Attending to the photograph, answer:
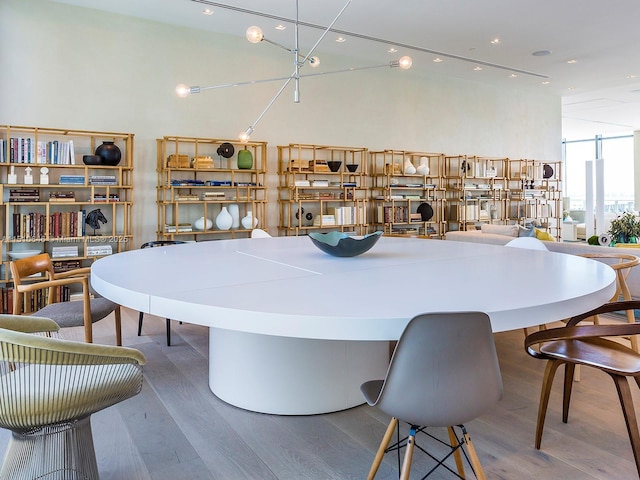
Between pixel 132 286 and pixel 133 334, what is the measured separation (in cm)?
239

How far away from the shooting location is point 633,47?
6.55 meters

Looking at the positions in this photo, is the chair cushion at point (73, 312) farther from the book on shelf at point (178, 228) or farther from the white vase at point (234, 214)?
the white vase at point (234, 214)

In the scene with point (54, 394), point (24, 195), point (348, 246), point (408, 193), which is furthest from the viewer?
point (408, 193)

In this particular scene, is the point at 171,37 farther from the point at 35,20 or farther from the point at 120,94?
the point at 35,20

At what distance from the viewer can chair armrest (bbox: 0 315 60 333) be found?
163 centimetres

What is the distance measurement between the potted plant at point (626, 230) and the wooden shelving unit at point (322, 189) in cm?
316

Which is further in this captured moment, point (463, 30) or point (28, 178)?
point (463, 30)

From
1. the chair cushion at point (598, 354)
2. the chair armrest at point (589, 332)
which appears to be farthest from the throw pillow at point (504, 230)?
the chair armrest at point (589, 332)

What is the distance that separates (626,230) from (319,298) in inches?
204

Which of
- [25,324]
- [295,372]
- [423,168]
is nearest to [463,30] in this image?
[423,168]

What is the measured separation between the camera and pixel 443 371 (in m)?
1.27

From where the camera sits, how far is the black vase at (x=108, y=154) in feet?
16.7

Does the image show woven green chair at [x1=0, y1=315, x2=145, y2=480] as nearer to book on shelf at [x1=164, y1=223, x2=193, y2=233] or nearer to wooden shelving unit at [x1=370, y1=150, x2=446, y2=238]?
book on shelf at [x1=164, y1=223, x2=193, y2=233]

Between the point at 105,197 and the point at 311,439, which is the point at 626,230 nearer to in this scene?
the point at 311,439
